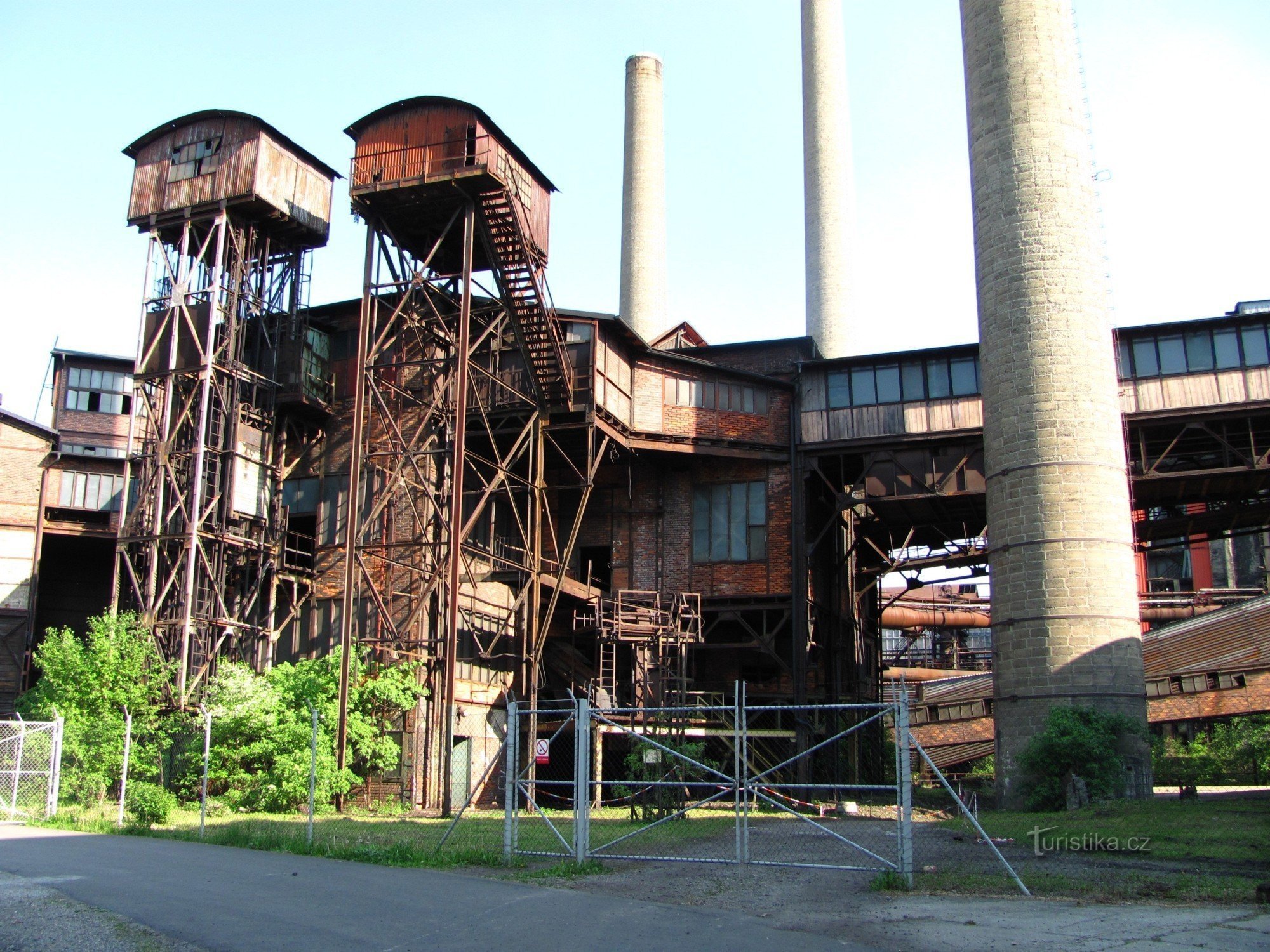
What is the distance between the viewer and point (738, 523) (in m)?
29.8

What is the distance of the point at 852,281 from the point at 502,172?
24.0m

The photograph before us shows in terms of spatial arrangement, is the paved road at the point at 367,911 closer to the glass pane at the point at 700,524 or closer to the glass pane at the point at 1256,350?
the glass pane at the point at 700,524

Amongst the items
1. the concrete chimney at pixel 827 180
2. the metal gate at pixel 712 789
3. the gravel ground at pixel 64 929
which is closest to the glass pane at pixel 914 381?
the metal gate at pixel 712 789

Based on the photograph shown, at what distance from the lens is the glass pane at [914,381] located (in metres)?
28.5

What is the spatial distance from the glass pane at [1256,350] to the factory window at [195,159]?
25533 mm

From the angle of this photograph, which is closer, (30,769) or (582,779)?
(582,779)

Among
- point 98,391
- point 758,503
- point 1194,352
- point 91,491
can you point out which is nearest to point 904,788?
point 758,503

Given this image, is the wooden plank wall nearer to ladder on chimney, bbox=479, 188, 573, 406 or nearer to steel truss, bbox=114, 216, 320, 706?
ladder on chimney, bbox=479, 188, 573, 406

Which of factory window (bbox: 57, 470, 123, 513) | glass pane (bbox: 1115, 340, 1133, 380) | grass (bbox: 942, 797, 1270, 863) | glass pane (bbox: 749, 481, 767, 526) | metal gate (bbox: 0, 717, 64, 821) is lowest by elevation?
grass (bbox: 942, 797, 1270, 863)

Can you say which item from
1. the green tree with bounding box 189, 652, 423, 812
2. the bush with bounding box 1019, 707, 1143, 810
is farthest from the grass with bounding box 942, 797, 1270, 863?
the green tree with bounding box 189, 652, 423, 812

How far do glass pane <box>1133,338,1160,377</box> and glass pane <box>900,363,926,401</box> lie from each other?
16.2ft

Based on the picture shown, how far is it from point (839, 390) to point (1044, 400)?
7868 millimetres

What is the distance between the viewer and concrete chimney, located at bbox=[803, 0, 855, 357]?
4562cm

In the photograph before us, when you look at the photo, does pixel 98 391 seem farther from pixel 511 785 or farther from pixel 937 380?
pixel 511 785
